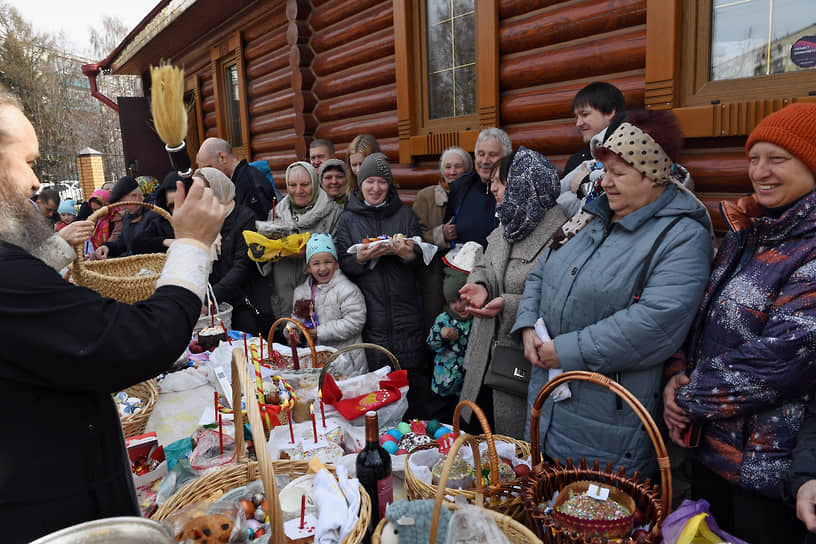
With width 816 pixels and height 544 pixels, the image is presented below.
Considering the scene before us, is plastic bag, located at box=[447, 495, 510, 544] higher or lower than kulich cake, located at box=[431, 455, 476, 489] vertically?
higher

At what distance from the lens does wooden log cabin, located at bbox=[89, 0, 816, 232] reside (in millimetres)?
2807

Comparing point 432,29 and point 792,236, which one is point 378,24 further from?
point 792,236

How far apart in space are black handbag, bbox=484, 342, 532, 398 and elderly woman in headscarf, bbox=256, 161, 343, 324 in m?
1.81

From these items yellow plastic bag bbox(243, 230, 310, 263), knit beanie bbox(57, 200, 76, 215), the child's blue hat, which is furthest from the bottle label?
knit beanie bbox(57, 200, 76, 215)

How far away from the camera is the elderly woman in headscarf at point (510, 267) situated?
8.75 ft

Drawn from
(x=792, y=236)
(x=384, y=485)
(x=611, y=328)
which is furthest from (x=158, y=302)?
(x=792, y=236)

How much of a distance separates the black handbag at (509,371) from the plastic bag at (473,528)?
3.99 ft

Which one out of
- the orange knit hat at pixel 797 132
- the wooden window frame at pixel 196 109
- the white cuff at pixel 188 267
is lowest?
the white cuff at pixel 188 267

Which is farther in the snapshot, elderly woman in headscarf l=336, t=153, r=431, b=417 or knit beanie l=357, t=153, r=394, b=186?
knit beanie l=357, t=153, r=394, b=186

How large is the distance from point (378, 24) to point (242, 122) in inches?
167

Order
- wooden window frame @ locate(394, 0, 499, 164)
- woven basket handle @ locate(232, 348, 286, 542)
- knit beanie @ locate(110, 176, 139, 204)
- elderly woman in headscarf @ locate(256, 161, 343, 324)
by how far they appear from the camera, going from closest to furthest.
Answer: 1. woven basket handle @ locate(232, 348, 286, 542)
2. elderly woman in headscarf @ locate(256, 161, 343, 324)
3. wooden window frame @ locate(394, 0, 499, 164)
4. knit beanie @ locate(110, 176, 139, 204)

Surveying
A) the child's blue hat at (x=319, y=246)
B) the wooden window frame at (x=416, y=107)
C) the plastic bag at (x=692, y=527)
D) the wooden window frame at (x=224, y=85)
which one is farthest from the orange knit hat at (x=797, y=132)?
the wooden window frame at (x=224, y=85)

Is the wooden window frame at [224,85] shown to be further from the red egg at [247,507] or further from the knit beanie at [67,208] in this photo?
the red egg at [247,507]

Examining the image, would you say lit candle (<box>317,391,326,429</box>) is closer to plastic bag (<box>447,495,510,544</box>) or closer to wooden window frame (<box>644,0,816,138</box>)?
plastic bag (<box>447,495,510,544</box>)
